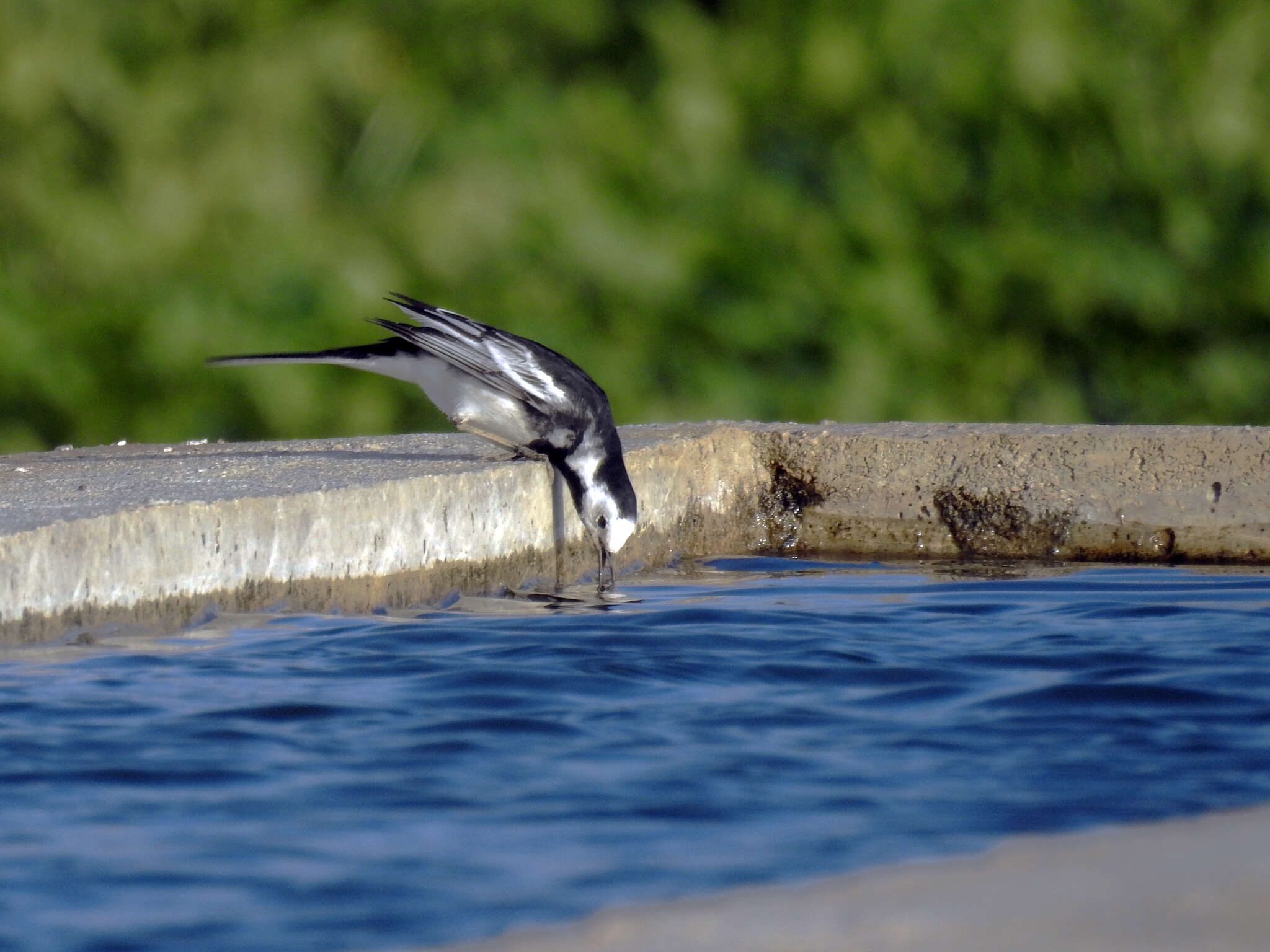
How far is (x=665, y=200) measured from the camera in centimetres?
753

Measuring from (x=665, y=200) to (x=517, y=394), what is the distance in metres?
1.87

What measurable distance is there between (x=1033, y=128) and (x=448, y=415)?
9.20 feet

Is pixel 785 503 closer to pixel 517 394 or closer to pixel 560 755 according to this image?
pixel 517 394

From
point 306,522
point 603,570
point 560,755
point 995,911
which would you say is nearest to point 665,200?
point 603,570

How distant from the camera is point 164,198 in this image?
24.2 feet

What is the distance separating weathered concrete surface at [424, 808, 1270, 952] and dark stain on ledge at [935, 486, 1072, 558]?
4.16 m

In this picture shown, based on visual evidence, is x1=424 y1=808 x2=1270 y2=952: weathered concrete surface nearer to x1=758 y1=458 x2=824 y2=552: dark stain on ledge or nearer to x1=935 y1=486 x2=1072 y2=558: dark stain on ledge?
x1=935 y1=486 x2=1072 y2=558: dark stain on ledge

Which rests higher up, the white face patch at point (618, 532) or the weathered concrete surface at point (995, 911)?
the white face patch at point (618, 532)

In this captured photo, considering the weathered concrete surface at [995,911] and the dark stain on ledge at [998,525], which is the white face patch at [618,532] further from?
the weathered concrete surface at [995,911]

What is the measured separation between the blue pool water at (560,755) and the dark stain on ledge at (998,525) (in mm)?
1025

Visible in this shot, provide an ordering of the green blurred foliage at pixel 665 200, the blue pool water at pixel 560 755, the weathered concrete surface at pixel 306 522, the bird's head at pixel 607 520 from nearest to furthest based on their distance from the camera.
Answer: the blue pool water at pixel 560 755
the weathered concrete surface at pixel 306 522
the bird's head at pixel 607 520
the green blurred foliage at pixel 665 200

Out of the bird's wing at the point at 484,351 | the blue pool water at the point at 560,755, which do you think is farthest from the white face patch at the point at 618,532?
the bird's wing at the point at 484,351

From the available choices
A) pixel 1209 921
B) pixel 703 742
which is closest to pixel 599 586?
pixel 703 742

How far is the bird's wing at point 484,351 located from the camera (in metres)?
5.95
